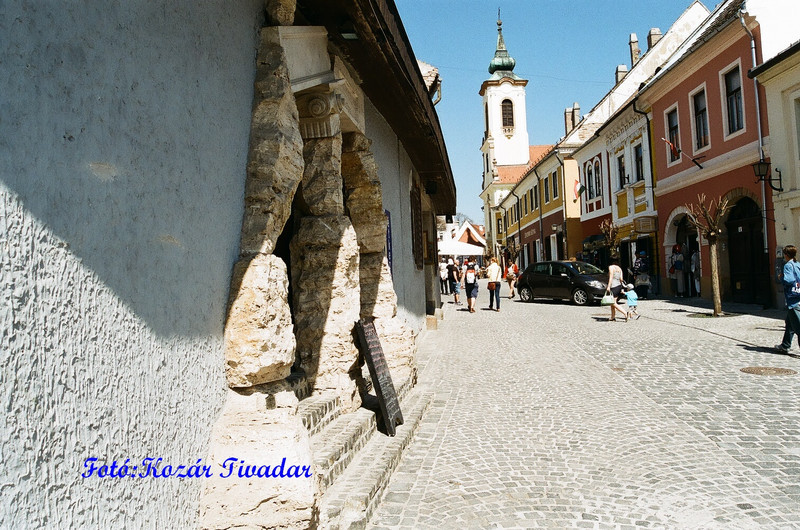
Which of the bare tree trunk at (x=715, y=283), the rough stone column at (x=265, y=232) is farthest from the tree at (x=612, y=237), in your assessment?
the rough stone column at (x=265, y=232)

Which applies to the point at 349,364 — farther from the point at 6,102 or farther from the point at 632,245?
the point at 632,245

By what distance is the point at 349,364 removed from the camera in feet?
16.5

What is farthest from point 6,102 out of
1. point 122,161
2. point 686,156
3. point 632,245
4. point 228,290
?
point 632,245

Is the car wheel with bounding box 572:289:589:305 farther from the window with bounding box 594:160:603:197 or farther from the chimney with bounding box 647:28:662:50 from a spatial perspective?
the chimney with bounding box 647:28:662:50

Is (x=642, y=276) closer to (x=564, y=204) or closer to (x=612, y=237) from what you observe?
(x=612, y=237)

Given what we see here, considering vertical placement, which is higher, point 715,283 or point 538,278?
point 538,278

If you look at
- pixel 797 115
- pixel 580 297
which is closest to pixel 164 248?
pixel 797 115

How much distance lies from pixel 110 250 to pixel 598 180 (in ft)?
97.3

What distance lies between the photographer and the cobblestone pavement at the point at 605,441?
374cm

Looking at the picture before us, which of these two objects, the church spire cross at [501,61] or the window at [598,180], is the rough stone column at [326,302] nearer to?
the window at [598,180]

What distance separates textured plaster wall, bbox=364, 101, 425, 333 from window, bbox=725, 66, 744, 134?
1057cm

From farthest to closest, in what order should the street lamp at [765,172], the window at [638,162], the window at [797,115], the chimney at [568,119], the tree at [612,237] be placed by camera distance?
1. the chimney at [568,119]
2. the tree at [612,237]
3. the window at [638,162]
4. the street lamp at [765,172]
5. the window at [797,115]

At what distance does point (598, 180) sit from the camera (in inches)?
1161

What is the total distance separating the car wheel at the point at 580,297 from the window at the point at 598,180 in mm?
10725
